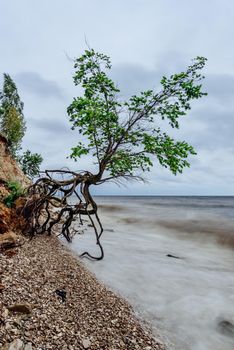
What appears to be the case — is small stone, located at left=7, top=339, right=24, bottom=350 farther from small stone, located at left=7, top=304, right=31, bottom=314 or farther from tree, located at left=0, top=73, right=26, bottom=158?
tree, located at left=0, top=73, right=26, bottom=158

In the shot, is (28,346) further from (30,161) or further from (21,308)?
(30,161)

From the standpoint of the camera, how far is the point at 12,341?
3854mm

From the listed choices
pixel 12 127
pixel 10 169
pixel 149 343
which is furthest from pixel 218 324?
pixel 12 127

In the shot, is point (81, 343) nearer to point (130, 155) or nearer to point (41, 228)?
point (130, 155)

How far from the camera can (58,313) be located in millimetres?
4895

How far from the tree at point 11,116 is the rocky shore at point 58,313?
24350 millimetres

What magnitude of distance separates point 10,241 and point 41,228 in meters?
4.91

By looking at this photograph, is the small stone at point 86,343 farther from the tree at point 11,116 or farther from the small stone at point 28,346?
the tree at point 11,116

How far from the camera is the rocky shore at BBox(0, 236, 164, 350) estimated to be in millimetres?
4148

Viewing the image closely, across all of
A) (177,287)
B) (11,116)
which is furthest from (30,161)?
(177,287)

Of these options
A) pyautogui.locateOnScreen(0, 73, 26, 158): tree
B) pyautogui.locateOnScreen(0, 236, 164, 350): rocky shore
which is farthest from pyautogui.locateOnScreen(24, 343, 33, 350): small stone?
pyautogui.locateOnScreen(0, 73, 26, 158): tree

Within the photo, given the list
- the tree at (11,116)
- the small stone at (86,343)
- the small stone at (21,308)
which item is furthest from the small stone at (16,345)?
the tree at (11,116)

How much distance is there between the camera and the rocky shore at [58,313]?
415 cm

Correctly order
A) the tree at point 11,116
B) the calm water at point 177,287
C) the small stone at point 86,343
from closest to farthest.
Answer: the small stone at point 86,343 → the calm water at point 177,287 → the tree at point 11,116
